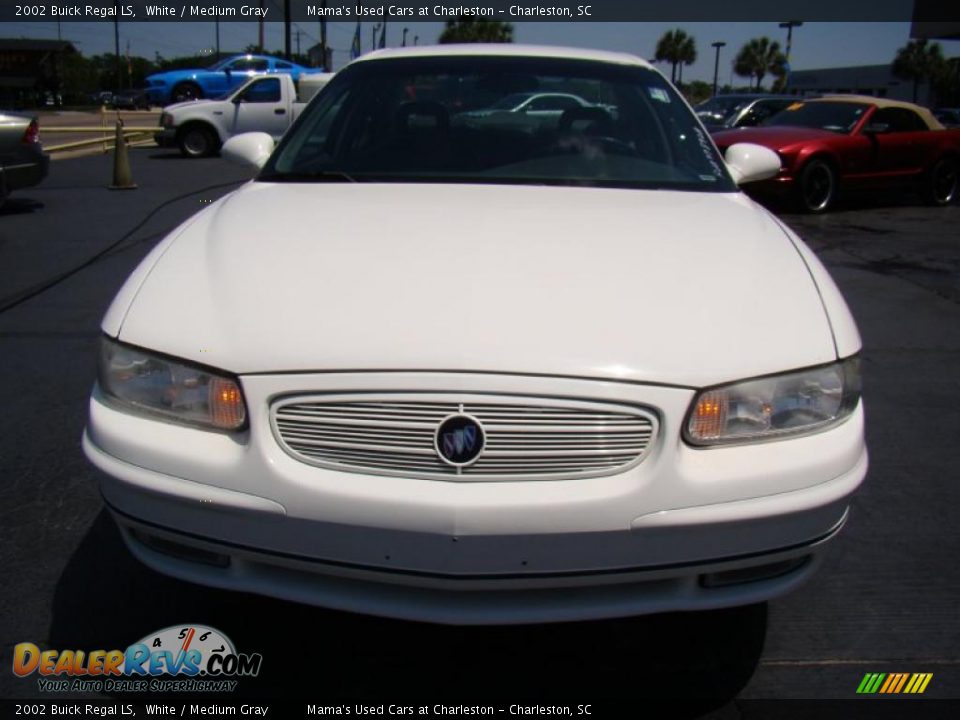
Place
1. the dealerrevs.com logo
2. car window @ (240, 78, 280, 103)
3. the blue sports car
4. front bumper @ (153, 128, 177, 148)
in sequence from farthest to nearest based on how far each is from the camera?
the blue sports car
car window @ (240, 78, 280, 103)
front bumper @ (153, 128, 177, 148)
the dealerrevs.com logo

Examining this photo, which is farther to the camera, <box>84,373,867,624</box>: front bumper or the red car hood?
the red car hood

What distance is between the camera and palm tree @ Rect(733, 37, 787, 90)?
76250 mm

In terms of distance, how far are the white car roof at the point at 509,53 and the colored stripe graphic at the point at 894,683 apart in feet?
8.33

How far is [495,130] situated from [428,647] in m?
1.89

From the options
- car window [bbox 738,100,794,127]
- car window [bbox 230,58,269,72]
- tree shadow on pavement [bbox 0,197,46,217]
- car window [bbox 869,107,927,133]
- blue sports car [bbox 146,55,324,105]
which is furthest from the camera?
car window [bbox 230,58,269,72]

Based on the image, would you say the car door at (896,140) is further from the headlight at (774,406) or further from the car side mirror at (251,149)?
the headlight at (774,406)

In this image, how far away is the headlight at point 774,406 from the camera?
1995 millimetres

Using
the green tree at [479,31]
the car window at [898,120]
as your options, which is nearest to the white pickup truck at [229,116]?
the car window at [898,120]

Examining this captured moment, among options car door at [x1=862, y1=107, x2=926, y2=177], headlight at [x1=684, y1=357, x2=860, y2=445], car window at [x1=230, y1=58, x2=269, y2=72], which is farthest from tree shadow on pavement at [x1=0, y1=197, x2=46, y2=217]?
car window at [x1=230, y1=58, x2=269, y2=72]

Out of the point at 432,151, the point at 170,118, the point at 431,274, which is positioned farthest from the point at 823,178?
the point at 170,118

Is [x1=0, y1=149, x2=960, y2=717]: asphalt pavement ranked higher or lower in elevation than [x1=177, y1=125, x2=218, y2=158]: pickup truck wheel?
lower

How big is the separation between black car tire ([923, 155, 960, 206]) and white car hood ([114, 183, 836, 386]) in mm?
11124

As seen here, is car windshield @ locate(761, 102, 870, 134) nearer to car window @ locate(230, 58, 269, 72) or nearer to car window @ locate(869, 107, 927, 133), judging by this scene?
car window @ locate(869, 107, 927, 133)

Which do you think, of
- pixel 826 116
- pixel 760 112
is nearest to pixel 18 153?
pixel 826 116
